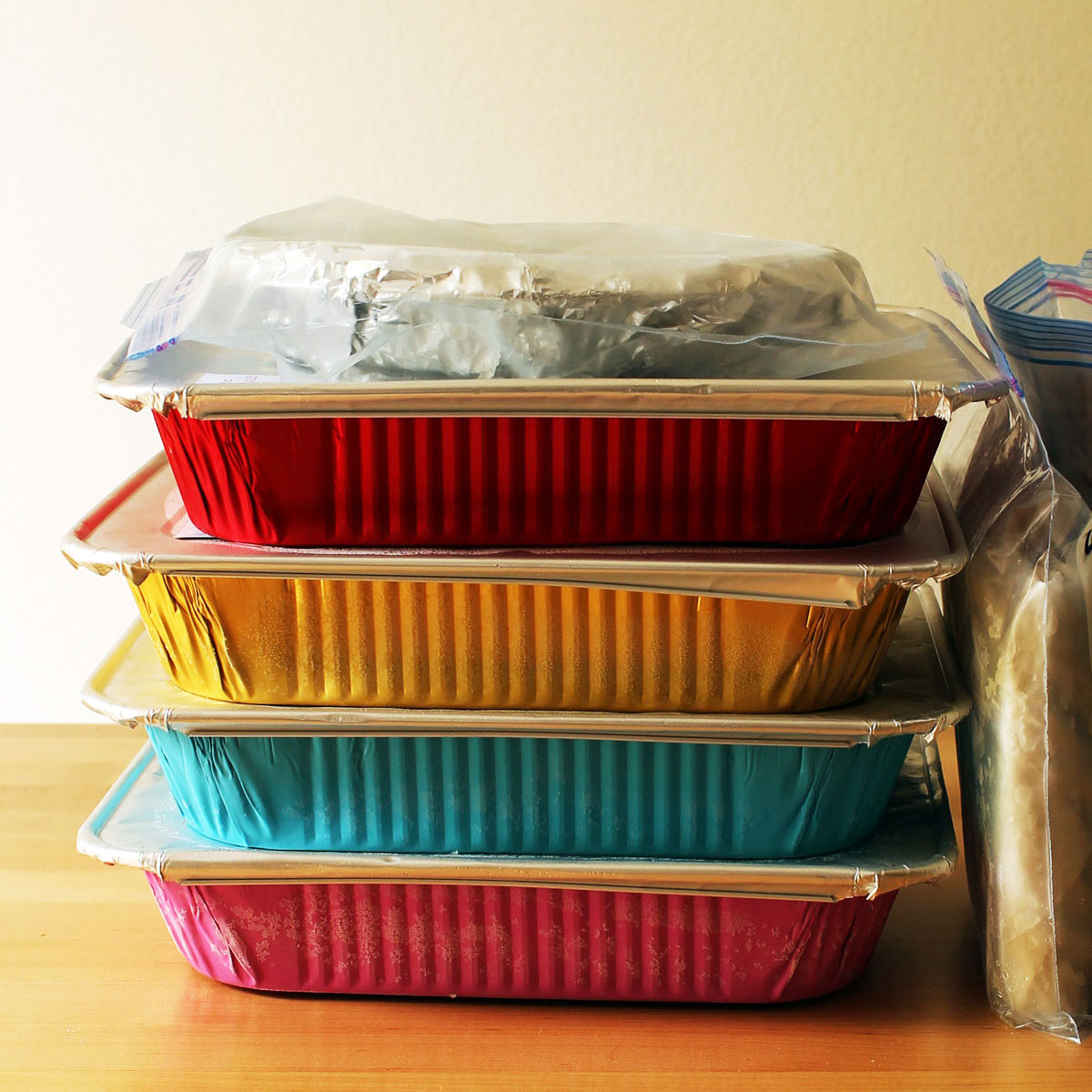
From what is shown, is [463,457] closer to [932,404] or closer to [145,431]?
[932,404]

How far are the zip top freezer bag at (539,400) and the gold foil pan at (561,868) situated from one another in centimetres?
16

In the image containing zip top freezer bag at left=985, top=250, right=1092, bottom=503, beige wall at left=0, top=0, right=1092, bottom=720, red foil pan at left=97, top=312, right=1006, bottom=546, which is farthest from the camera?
beige wall at left=0, top=0, right=1092, bottom=720

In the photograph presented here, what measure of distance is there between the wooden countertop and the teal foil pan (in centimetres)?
9

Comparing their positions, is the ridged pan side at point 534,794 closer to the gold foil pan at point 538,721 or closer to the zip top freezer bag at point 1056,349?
the gold foil pan at point 538,721

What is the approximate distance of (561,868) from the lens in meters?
0.61

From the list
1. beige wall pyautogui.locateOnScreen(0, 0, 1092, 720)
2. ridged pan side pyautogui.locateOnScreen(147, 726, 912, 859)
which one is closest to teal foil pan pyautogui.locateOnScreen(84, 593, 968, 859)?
ridged pan side pyautogui.locateOnScreen(147, 726, 912, 859)

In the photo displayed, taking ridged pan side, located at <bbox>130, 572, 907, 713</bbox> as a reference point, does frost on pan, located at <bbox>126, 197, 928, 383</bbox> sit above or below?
above

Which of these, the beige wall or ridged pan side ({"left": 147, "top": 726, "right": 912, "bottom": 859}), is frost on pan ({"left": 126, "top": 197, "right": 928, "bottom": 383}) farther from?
the beige wall

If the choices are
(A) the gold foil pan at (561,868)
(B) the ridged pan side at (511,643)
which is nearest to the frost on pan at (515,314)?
(B) the ridged pan side at (511,643)

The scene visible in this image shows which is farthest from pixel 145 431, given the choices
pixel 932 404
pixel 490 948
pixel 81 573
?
pixel 932 404

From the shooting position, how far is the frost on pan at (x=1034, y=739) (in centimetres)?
58

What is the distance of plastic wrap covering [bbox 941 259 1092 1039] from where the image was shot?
58 centimetres

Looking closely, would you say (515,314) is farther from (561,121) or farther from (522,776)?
(561,121)

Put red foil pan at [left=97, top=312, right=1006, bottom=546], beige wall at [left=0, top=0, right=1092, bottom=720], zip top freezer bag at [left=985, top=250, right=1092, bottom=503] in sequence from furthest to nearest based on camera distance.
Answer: beige wall at [left=0, top=0, right=1092, bottom=720] < zip top freezer bag at [left=985, top=250, right=1092, bottom=503] < red foil pan at [left=97, top=312, right=1006, bottom=546]
